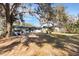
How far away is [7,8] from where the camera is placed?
2.34 meters

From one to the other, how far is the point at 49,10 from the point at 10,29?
16.9 inches

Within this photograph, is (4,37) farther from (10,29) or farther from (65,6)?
(65,6)

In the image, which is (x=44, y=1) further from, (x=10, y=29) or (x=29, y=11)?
(x=10, y=29)

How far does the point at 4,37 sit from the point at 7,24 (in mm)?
131

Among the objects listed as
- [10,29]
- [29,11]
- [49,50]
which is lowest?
[49,50]

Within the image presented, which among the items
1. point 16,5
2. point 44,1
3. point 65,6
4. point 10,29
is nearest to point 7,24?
point 10,29

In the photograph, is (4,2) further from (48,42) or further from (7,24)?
(48,42)

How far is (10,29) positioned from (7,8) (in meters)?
0.21

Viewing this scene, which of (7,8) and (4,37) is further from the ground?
(7,8)

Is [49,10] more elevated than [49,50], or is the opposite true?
[49,10]

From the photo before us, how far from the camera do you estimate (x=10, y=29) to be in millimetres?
2359

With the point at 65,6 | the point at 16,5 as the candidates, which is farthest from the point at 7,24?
the point at 65,6

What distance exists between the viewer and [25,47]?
234 cm

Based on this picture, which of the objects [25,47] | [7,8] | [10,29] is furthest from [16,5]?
[25,47]
